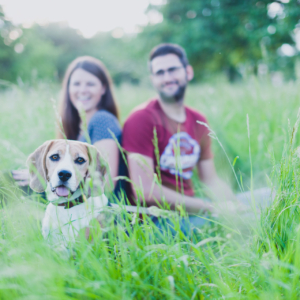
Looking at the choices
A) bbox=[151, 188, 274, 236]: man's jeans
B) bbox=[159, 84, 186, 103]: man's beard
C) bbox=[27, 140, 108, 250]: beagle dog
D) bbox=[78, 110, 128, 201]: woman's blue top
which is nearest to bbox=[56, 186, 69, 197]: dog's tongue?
bbox=[27, 140, 108, 250]: beagle dog

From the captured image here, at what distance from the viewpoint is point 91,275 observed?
3.33 ft

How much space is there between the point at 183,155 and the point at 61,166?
5.52 ft

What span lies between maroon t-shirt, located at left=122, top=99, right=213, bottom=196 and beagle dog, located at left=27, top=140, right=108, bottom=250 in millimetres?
1143

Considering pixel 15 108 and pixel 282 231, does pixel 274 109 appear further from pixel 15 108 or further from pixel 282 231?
pixel 15 108

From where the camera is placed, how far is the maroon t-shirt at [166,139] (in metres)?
2.37

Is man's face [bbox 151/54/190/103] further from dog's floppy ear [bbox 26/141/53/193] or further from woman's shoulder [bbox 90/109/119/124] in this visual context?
dog's floppy ear [bbox 26/141/53/193]

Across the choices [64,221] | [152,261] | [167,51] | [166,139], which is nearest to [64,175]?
[64,221]

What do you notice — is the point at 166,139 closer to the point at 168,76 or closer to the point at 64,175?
the point at 168,76

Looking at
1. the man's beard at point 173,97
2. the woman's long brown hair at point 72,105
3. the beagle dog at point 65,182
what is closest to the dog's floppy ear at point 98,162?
the beagle dog at point 65,182

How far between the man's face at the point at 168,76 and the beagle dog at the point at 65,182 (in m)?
1.73

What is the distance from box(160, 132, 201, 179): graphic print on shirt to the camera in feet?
8.15

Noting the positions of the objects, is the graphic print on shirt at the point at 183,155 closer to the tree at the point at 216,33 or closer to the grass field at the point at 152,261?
the grass field at the point at 152,261

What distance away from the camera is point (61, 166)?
3.52 feet

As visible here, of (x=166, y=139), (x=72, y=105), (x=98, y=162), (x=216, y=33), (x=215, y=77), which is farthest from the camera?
(x=216, y=33)
